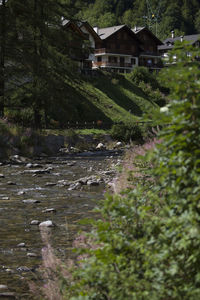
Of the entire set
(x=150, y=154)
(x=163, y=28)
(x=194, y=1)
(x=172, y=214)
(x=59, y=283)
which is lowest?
(x=59, y=283)

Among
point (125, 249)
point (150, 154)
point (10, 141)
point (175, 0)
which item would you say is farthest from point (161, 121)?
point (175, 0)

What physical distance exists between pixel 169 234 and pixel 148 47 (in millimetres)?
Result: 87807

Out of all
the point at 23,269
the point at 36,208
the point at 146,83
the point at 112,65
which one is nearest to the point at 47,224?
the point at 36,208

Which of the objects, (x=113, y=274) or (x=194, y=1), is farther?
(x=194, y=1)

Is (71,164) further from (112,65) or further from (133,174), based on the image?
(112,65)

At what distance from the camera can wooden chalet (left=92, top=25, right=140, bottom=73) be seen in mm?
78750

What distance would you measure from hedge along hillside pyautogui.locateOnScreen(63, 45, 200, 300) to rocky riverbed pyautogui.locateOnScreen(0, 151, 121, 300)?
59.3 inches

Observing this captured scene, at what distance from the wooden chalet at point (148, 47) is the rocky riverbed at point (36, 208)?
6370cm

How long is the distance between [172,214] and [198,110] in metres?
0.87

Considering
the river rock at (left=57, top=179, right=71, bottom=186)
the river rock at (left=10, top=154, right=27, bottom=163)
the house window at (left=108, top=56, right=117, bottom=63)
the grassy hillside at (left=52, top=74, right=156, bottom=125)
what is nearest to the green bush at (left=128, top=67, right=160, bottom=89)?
the grassy hillside at (left=52, top=74, right=156, bottom=125)

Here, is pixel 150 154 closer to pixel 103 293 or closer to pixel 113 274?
pixel 113 274

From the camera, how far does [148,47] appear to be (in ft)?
291

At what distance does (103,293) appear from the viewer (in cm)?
413

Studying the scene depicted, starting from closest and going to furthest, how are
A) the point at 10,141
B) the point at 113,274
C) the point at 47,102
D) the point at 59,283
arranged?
1. the point at 113,274
2. the point at 59,283
3. the point at 10,141
4. the point at 47,102
